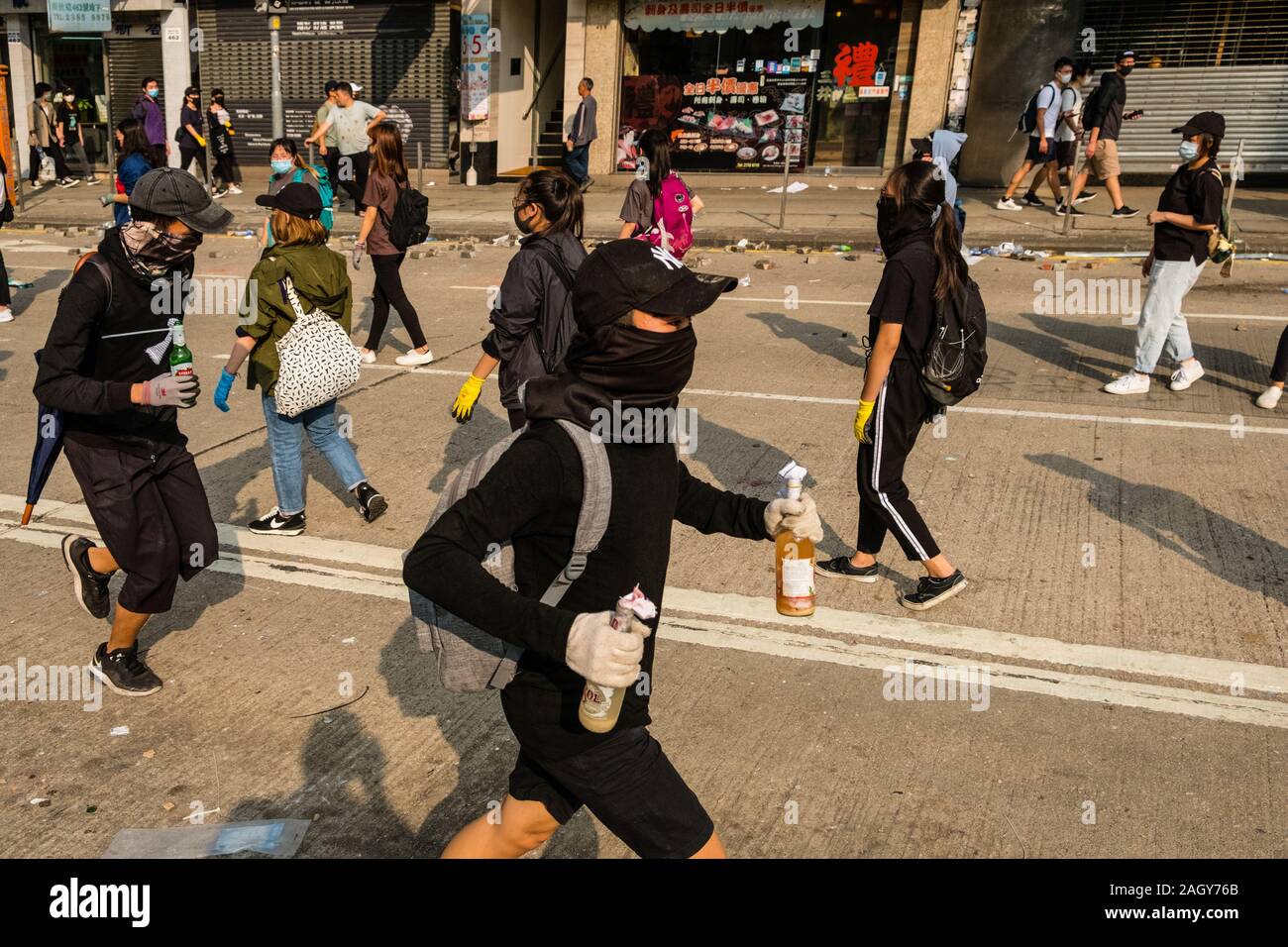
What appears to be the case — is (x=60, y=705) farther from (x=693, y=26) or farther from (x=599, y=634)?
(x=693, y=26)

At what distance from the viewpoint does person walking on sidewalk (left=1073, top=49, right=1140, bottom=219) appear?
14.8m

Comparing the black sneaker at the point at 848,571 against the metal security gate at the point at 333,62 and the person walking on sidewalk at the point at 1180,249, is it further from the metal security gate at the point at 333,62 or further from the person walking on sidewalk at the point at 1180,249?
the metal security gate at the point at 333,62

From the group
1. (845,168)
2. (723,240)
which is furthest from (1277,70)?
(723,240)

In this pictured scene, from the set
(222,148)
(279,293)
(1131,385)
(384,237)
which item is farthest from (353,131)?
(1131,385)

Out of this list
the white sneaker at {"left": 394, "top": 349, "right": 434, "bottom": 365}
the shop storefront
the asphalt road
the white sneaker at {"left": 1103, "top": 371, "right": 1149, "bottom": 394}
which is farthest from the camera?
the shop storefront

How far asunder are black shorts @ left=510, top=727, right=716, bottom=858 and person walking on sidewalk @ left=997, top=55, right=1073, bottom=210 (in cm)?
1469

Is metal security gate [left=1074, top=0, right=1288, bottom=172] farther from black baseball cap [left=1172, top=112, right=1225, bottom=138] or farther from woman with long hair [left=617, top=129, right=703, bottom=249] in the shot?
woman with long hair [left=617, top=129, right=703, bottom=249]

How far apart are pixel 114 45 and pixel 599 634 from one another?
89.0ft

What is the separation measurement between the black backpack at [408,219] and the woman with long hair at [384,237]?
0.14 metres

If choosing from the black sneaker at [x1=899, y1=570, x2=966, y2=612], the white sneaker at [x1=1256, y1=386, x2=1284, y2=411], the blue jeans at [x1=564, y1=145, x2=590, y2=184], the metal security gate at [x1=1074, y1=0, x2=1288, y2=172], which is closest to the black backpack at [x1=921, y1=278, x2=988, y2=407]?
the black sneaker at [x1=899, y1=570, x2=966, y2=612]

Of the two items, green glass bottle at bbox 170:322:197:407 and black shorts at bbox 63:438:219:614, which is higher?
green glass bottle at bbox 170:322:197:407

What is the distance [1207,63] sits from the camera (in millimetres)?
17812

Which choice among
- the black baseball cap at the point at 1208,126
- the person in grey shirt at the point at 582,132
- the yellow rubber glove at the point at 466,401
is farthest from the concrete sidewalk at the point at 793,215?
the yellow rubber glove at the point at 466,401

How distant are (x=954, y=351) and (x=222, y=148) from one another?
19.5 metres
